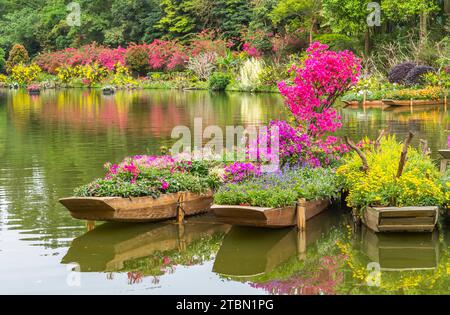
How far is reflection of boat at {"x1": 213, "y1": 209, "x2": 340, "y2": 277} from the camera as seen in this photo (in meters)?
8.09

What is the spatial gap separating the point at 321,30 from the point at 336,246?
4070cm

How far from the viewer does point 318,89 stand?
41.4ft

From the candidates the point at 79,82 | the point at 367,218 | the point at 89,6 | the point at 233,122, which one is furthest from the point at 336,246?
the point at 89,6

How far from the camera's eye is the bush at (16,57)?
213 ft

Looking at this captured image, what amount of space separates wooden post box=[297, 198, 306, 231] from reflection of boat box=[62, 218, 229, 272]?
3.25 ft

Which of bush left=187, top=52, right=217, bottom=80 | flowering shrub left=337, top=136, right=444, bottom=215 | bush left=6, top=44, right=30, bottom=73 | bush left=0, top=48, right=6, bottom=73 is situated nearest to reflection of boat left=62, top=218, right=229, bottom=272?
flowering shrub left=337, top=136, right=444, bottom=215

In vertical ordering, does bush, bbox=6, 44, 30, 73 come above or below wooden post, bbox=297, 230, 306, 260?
above

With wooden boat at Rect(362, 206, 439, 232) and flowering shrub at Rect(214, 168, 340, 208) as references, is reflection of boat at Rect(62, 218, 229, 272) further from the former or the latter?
wooden boat at Rect(362, 206, 439, 232)

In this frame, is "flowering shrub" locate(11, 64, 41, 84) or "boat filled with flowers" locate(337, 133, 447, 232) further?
"flowering shrub" locate(11, 64, 41, 84)

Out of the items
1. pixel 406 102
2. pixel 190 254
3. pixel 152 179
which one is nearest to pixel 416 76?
pixel 406 102

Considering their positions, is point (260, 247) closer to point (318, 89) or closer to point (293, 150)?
point (293, 150)

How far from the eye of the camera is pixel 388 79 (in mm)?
34125

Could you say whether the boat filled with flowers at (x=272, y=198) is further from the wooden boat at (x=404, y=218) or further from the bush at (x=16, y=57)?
the bush at (x=16, y=57)

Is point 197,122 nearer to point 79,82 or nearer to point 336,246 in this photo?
point 336,246
